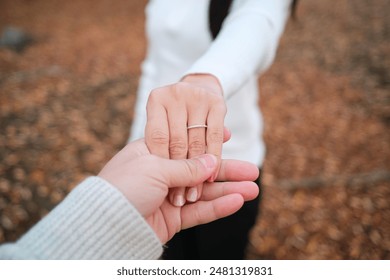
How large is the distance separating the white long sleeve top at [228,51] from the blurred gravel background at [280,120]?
1749 millimetres

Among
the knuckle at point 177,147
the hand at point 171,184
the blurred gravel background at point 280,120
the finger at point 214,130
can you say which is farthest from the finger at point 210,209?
the blurred gravel background at point 280,120

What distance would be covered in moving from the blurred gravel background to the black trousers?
121 cm

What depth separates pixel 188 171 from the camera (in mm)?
1248

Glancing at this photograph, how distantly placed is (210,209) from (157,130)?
0.36m

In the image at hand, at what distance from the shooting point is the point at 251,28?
5.03 feet

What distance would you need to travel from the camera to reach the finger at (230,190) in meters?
1.30

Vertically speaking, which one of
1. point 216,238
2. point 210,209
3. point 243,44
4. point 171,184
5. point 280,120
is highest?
point 243,44

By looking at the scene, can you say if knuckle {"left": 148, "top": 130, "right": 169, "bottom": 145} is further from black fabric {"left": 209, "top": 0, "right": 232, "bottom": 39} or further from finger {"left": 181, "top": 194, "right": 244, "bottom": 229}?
black fabric {"left": 209, "top": 0, "right": 232, "bottom": 39}

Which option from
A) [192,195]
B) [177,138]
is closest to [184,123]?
[177,138]

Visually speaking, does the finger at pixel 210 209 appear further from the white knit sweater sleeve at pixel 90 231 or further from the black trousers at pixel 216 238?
the black trousers at pixel 216 238

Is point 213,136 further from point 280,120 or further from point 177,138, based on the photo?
point 280,120

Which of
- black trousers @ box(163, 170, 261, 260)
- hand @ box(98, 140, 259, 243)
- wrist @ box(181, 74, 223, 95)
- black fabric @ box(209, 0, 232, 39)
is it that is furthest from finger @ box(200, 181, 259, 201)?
black fabric @ box(209, 0, 232, 39)

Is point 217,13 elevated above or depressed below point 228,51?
above
